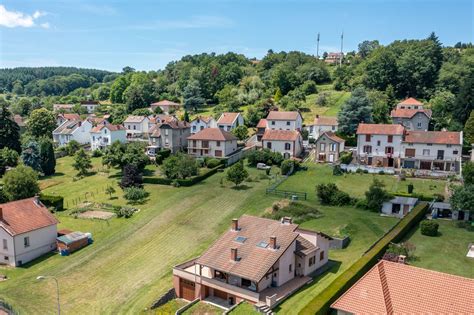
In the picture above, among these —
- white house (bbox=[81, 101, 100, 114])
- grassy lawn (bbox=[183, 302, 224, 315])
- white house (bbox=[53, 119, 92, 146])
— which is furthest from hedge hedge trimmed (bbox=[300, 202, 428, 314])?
white house (bbox=[81, 101, 100, 114])

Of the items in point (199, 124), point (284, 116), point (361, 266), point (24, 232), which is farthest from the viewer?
point (199, 124)

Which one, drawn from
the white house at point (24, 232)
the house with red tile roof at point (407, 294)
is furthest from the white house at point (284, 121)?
the house with red tile roof at point (407, 294)

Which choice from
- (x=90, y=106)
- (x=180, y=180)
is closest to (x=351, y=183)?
(x=180, y=180)

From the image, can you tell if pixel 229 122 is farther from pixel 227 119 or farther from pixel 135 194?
pixel 135 194

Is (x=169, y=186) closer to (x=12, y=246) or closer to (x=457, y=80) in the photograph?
(x=12, y=246)

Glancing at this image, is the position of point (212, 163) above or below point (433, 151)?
below

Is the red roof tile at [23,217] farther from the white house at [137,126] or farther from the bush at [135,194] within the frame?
the white house at [137,126]
